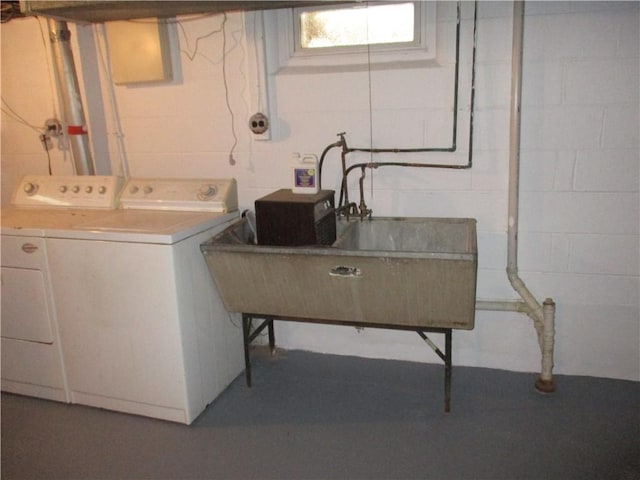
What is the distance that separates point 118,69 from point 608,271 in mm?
2661

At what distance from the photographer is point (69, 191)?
265cm

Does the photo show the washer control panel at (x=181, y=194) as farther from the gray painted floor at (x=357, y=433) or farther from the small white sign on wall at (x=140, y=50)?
the gray painted floor at (x=357, y=433)

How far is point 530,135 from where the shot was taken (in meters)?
2.22

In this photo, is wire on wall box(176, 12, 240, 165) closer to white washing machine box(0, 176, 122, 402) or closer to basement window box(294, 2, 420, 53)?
basement window box(294, 2, 420, 53)

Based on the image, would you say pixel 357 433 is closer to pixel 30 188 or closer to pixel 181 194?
pixel 181 194

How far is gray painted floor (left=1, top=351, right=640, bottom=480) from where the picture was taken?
6.17 ft

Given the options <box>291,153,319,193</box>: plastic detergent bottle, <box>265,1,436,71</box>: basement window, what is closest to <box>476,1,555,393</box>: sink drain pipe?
<box>265,1,436,71</box>: basement window

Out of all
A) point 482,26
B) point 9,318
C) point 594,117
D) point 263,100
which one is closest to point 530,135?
point 594,117

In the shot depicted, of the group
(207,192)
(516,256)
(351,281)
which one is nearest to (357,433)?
(351,281)

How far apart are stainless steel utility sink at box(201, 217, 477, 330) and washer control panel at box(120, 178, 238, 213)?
0.27 meters

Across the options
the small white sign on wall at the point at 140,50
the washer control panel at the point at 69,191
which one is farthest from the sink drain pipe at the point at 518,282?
the washer control panel at the point at 69,191

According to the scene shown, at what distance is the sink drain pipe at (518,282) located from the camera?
2143mm

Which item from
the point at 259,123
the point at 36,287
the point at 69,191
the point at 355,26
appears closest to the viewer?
the point at 36,287

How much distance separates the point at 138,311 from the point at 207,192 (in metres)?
0.71
